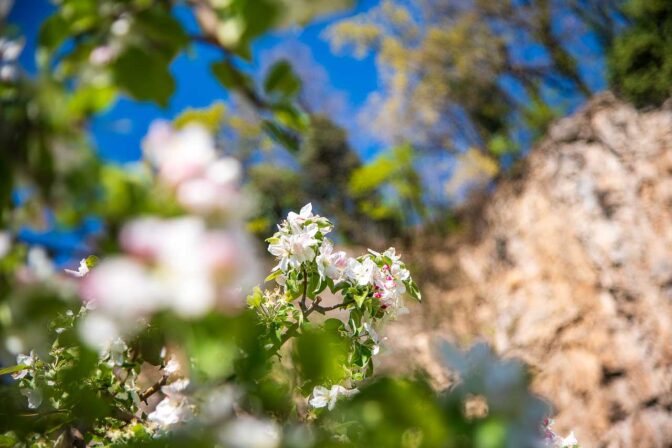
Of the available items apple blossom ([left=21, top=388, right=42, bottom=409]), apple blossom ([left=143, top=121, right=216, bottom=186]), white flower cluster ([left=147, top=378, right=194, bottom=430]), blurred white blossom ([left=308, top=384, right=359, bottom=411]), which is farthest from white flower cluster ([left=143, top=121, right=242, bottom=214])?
apple blossom ([left=21, top=388, right=42, bottom=409])

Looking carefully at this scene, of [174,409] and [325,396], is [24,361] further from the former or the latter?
[325,396]

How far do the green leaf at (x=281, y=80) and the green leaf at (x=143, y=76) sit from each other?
0.27 feet

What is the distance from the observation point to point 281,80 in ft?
1.53

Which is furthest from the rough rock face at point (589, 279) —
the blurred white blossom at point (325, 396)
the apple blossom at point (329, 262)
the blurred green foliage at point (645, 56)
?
the blurred white blossom at point (325, 396)

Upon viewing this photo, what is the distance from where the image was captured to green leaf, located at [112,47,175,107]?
1.34ft

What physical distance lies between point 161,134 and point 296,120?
128 millimetres

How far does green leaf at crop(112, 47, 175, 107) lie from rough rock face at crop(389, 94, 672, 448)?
3793 millimetres

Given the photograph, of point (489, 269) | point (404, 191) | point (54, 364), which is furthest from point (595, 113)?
point (54, 364)

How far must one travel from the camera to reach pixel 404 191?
10.9m

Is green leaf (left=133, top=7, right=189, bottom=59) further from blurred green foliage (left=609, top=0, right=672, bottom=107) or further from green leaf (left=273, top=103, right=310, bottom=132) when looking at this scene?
blurred green foliage (left=609, top=0, right=672, bottom=107)

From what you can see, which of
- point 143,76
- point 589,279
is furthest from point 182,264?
point 589,279

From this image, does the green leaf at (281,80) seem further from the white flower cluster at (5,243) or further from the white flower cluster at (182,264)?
the white flower cluster at (5,243)

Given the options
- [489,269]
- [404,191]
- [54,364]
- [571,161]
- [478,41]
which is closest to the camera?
[54,364]

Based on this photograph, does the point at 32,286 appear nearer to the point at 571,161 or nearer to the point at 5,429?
the point at 5,429
